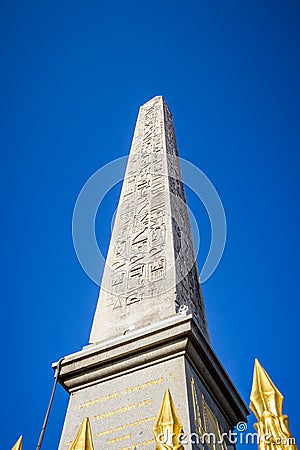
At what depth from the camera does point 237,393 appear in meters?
5.15

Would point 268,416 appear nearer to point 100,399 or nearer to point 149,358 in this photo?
point 149,358

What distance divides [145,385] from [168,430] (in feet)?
4.69

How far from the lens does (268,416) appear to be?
3.24m

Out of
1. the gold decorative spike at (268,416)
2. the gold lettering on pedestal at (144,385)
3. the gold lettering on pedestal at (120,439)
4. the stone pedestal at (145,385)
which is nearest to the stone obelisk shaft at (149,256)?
the stone pedestal at (145,385)

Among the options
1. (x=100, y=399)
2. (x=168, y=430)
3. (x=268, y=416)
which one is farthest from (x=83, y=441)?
(x=100, y=399)

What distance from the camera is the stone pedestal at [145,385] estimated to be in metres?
4.14

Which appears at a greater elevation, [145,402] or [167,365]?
[167,365]

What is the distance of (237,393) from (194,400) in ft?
3.58

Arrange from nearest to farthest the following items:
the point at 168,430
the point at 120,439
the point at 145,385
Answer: the point at 168,430, the point at 120,439, the point at 145,385

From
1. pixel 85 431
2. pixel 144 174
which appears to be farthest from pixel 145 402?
pixel 144 174

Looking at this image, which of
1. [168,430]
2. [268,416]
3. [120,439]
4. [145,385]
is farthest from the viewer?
[145,385]

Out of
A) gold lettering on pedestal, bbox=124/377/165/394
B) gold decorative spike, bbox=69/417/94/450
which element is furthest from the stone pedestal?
gold decorative spike, bbox=69/417/94/450

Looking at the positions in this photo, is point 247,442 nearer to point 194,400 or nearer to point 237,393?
point 194,400

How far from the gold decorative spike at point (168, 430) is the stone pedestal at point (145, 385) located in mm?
815
